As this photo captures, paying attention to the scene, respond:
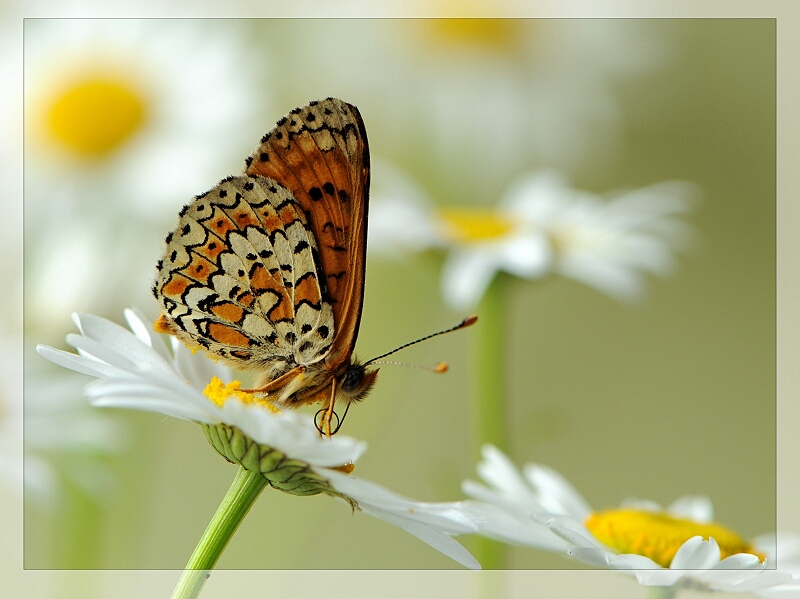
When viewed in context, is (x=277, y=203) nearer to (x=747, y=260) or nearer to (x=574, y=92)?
(x=574, y=92)

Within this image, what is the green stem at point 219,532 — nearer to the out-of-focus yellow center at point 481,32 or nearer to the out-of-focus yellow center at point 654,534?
the out-of-focus yellow center at point 654,534

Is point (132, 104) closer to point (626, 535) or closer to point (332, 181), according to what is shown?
point (332, 181)

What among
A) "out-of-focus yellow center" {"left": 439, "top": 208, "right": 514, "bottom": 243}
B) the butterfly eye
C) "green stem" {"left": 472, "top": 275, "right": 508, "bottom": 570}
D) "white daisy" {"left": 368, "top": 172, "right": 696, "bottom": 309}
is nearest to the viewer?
the butterfly eye

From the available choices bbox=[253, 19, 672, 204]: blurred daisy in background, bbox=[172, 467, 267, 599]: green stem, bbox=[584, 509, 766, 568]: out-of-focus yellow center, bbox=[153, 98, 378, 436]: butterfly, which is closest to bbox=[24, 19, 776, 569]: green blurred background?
bbox=[253, 19, 672, 204]: blurred daisy in background

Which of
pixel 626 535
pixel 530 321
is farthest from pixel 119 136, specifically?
pixel 530 321

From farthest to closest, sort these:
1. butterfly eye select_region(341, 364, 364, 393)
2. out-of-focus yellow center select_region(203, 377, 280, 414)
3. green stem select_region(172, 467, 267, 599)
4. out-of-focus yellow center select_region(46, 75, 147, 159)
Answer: out-of-focus yellow center select_region(46, 75, 147, 159) < butterfly eye select_region(341, 364, 364, 393) < out-of-focus yellow center select_region(203, 377, 280, 414) < green stem select_region(172, 467, 267, 599)

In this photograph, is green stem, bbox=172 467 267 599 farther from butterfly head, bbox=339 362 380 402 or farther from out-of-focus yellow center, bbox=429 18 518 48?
out-of-focus yellow center, bbox=429 18 518 48
